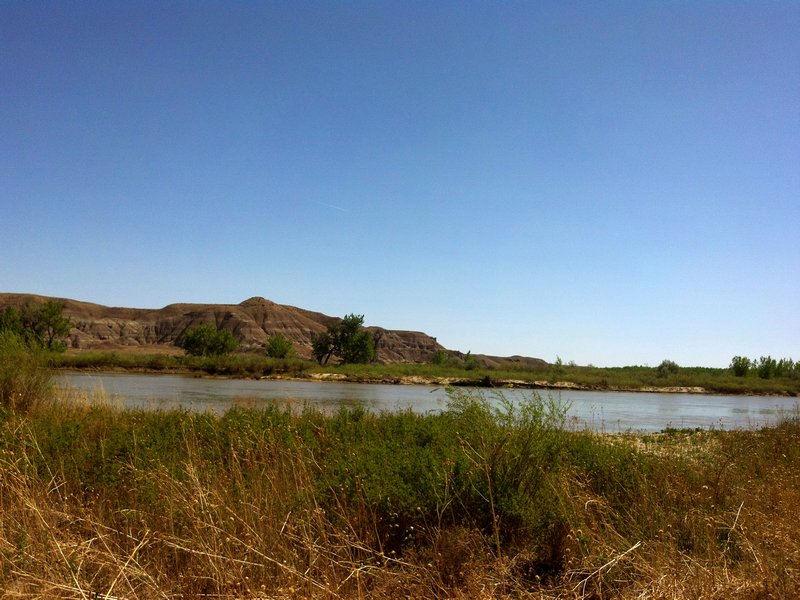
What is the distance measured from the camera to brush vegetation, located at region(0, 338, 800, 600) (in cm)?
418

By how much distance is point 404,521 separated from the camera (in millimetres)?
5559

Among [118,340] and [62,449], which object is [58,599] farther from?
[118,340]

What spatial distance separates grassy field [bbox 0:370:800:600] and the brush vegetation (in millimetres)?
23

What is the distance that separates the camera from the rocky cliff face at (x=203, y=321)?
468 feet

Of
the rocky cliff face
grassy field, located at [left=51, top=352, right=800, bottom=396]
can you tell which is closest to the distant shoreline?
grassy field, located at [left=51, top=352, right=800, bottom=396]

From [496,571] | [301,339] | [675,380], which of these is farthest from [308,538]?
[301,339]

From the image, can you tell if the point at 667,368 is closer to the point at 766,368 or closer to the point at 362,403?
the point at 766,368

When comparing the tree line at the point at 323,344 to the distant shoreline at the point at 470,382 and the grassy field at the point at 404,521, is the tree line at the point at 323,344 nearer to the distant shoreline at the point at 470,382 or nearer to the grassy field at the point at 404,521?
the distant shoreline at the point at 470,382

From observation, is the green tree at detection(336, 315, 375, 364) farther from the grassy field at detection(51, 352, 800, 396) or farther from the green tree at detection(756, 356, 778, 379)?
the green tree at detection(756, 356, 778, 379)

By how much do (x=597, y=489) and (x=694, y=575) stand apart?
2.85 metres

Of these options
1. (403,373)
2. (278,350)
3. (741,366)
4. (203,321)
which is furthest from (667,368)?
(203,321)

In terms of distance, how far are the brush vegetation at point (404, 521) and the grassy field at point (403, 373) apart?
55.2 m

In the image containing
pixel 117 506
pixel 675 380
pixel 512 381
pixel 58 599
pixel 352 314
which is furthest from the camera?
pixel 352 314

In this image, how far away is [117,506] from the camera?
585 centimetres
